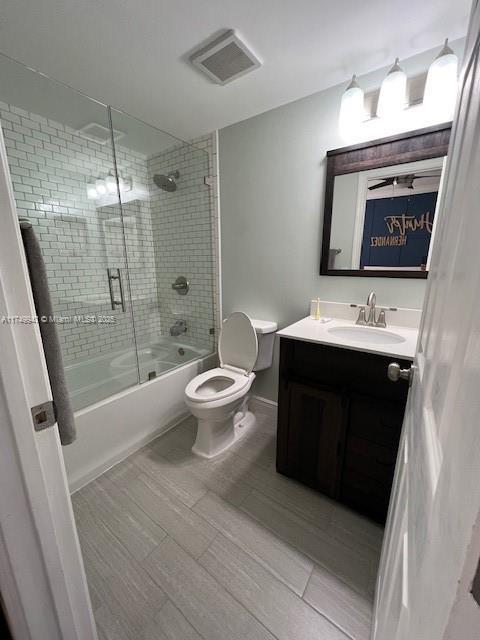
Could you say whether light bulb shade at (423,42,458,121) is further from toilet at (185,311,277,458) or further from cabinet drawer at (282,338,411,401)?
toilet at (185,311,277,458)

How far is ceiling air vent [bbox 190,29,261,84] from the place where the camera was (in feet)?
4.12

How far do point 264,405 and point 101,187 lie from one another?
2357mm

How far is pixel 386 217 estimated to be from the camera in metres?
1.48

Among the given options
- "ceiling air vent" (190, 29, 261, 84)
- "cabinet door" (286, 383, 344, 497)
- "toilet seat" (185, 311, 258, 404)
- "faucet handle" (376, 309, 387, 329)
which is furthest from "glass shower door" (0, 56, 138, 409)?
"faucet handle" (376, 309, 387, 329)

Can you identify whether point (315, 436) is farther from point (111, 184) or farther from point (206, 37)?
point (111, 184)

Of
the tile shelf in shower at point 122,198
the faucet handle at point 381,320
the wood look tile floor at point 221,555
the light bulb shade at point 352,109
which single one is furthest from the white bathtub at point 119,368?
→ the light bulb shade at point 352,109

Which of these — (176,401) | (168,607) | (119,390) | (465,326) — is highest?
(465,326)

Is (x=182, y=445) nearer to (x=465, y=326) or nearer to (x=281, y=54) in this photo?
(x=465, y=326)

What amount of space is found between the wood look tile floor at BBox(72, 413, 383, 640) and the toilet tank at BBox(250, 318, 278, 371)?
0.72 meters

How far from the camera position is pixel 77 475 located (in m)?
1.51

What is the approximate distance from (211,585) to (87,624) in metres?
0.50

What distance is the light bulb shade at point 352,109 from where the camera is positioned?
55.6 inches

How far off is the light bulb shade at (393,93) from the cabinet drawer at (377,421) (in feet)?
4.91

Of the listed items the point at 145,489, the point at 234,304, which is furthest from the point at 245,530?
the point at 234,304
